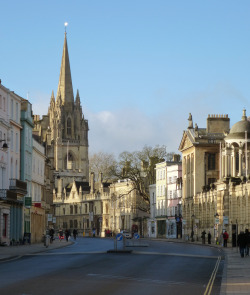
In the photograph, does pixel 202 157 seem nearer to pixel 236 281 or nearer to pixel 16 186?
pixel 16 186

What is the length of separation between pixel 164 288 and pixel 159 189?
121m

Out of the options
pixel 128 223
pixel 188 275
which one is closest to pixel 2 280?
pixel 188 275

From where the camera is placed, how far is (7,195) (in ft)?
220

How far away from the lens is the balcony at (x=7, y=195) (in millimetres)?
66088

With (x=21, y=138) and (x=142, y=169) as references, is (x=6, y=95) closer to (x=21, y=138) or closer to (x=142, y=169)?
(x=21, y=138)

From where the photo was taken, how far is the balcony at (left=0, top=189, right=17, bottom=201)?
6609 cm

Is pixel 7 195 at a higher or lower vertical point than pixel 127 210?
lower

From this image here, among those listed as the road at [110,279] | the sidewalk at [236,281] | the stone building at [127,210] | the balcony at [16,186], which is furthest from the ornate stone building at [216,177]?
the stone building at [127,210]

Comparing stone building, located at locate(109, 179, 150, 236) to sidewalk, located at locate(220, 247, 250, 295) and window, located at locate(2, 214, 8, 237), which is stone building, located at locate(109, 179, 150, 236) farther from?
sidewalk, located at locate(220, 247, 250, 295)

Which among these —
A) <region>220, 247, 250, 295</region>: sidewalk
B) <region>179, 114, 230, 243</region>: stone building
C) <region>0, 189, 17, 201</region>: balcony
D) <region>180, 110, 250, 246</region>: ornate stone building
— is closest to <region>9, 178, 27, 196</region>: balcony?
<region>0, 189, 17, 201</region>: balcony

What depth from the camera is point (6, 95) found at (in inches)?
2827

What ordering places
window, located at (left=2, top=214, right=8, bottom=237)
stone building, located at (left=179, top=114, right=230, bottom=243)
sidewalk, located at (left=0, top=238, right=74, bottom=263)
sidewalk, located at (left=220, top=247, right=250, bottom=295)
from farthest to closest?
1. stone building, located at (left=179, top=114, right=230, bottom=243)
2. window, located at (left=2, top=214, right=8, bottom=237)
3. sidewalk, located at (left=0, top=238, right=74, bottom=263)
4. sidewalk, located at (left=220, top=247, right=250, bottom=295)

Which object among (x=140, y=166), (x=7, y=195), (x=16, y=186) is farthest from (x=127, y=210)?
(x=7, y=195)

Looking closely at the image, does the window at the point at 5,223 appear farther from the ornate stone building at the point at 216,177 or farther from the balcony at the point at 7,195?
the ornate stone building at the point at 216,177
